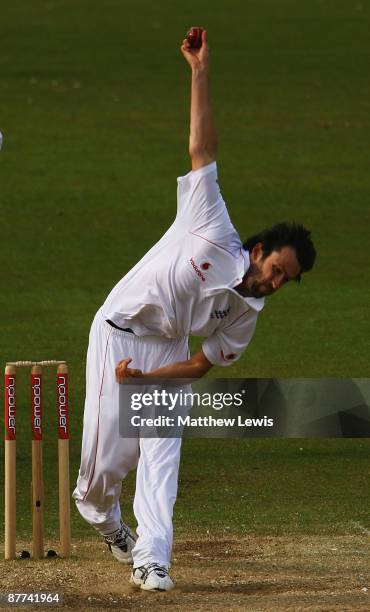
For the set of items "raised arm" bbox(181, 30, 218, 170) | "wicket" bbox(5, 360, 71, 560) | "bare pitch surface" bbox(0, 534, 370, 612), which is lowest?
"bare pitch surface" bbox(0, 534, 370, 612)

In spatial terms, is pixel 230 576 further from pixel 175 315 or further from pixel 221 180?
pixel 221 180

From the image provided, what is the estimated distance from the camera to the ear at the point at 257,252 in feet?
20.2

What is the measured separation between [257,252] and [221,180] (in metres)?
12.8

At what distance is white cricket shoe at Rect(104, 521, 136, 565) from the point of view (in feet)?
22.4

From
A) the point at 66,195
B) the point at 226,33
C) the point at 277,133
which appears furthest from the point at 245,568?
the point at 226,33

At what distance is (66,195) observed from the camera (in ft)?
60.6

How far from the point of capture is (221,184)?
733 inches

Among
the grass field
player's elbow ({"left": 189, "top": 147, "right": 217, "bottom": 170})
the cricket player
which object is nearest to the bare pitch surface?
the cricket player

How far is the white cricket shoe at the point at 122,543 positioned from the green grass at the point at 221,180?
0.99 meters

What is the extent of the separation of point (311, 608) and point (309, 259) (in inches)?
54.9

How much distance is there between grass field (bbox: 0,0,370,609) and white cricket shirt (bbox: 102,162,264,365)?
5.47 feet

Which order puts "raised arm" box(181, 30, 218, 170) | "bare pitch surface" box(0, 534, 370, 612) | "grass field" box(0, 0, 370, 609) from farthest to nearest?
"grass field" box(0, 0, 370, 609) < "raised arm" box(181, 30, 218, 170) < "bare pitch surface" box(0, 534, 370, 612)

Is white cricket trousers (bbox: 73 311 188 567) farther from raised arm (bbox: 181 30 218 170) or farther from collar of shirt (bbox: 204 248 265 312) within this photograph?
raised arm (bbox: 181 30 218 170)

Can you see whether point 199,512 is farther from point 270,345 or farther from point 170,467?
point 270,345
